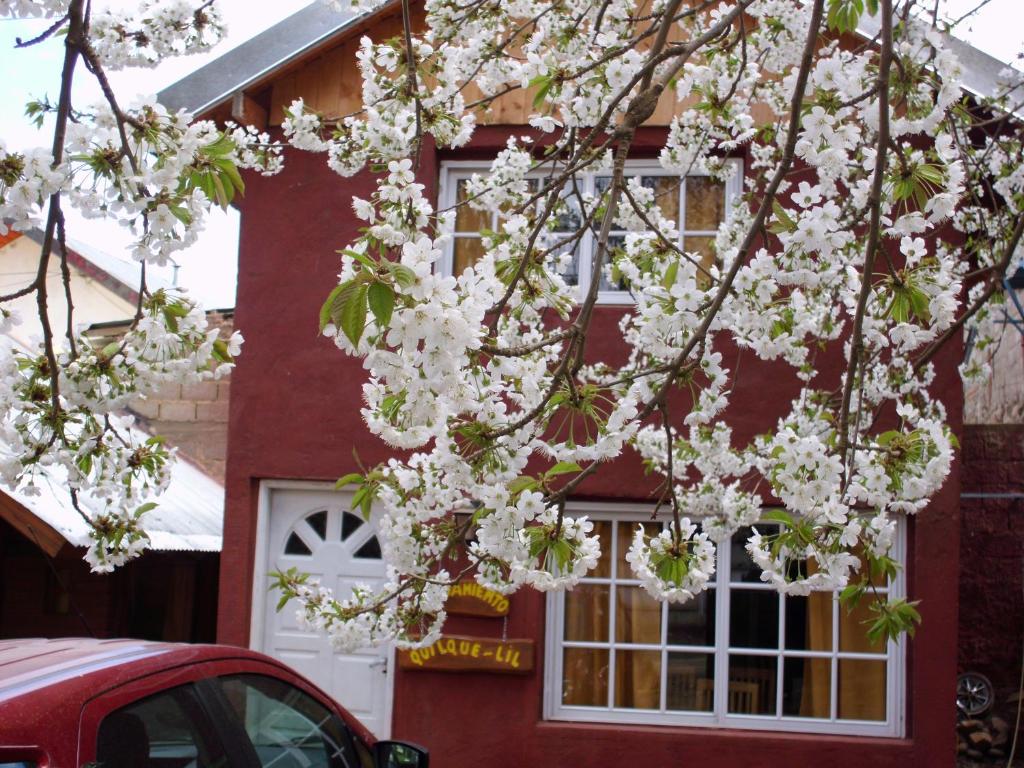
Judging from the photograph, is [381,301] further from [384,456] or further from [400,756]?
[384,456]

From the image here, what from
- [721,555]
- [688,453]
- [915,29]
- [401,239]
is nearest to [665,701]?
[721,555]

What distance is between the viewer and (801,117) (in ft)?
12.8

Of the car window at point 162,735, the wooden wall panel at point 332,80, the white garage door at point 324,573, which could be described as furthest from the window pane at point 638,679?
the car window at point 162,735

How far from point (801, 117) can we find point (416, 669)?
16.5 feet

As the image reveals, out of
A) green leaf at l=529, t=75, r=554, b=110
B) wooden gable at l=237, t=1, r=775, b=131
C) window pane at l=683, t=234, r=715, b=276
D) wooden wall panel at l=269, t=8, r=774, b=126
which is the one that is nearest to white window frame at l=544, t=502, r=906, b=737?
window pane at l=683, t=234, r=715, b=276

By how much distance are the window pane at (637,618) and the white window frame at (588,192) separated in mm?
2068

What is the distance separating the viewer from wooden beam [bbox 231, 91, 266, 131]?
26.5 feet

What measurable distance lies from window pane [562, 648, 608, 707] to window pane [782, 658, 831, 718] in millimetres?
1214

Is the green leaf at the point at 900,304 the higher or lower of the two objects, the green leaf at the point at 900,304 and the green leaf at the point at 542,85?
the lower

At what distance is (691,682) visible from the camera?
775 centimetres

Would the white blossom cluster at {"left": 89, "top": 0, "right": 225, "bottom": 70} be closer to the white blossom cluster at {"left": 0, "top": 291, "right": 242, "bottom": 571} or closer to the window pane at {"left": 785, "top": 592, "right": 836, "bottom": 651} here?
the white blossom cluster at {"left": 0, "top": 291, "right": 242, "bottom": 571}

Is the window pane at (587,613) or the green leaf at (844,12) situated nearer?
the green leaf at (844,12)

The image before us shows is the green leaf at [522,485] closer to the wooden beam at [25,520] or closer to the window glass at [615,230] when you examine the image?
the window glass at [615,230]

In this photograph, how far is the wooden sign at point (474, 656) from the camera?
24.9 ft
